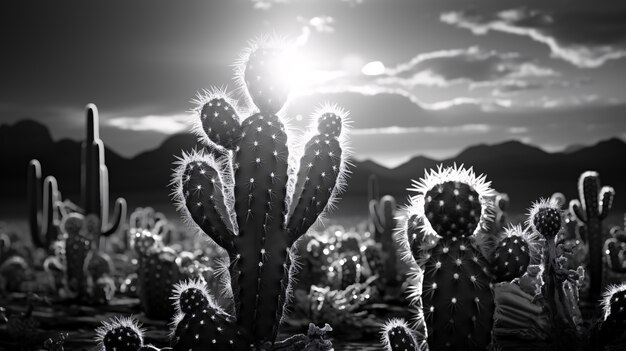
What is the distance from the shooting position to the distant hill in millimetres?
63375

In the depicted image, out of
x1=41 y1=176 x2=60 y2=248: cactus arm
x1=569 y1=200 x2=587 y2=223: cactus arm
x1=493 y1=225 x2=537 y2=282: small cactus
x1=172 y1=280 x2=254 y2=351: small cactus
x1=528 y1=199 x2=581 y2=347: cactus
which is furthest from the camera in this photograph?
x1=41 y1=176 x2=60 y2=248: cactus arm

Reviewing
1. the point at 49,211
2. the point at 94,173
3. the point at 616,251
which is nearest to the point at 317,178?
the point at 616,251

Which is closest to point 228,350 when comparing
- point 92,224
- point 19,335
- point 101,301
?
point 19,335

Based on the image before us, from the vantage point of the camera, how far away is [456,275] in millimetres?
4305

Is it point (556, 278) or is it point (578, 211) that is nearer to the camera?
point (556, 278)

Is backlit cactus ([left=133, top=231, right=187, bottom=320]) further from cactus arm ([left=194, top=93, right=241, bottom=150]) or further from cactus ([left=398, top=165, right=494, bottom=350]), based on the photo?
cactus ([left=398, top=165, right=494, bottom=350])

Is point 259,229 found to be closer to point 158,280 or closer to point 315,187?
point 315,187

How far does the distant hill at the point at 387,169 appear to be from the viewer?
208ft

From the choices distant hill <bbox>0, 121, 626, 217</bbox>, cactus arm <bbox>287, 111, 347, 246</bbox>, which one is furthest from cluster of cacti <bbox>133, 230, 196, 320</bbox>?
distant hill <bbox>0, 121, 626, 217</bbox>

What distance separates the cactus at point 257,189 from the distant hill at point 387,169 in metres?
51.2

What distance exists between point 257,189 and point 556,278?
2753mm

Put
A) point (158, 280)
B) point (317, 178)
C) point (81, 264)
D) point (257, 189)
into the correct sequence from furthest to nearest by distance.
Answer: point (81, 264)
point (158, 280)
point (317, 178)
point (257, 189)

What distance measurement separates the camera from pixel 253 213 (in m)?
5.30

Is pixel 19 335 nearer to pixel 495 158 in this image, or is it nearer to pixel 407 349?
pixel 407 349
